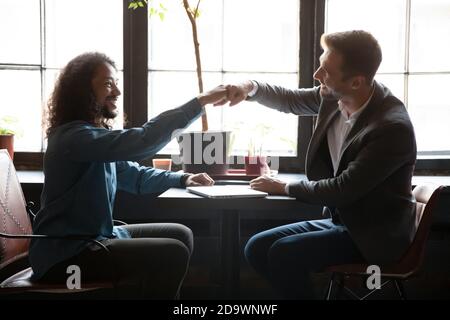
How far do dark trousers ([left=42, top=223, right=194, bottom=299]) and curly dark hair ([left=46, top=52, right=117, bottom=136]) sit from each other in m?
0.50

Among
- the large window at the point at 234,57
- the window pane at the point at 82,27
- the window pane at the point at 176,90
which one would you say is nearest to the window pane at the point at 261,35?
the large window at the point at 234,57

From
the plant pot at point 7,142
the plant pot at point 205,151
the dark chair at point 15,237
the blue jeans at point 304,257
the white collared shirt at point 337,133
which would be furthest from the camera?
the plant pot at point 7,142

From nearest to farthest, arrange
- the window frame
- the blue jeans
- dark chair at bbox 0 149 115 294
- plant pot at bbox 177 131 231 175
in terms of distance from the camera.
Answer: dark chair at bbox 0 149 115 294
the blue jeans
plant pot at bbox 177 131 231 175
the window frame

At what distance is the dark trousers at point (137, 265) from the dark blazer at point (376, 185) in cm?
53

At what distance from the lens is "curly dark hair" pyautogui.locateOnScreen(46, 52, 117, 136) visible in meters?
2.12

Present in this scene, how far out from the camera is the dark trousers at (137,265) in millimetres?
2014

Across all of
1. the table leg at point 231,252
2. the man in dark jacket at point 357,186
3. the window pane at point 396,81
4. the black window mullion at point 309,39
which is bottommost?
the table leg at point 231,252

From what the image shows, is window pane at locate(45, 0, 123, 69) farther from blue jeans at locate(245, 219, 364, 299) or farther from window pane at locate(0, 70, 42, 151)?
blue jeans at locate(245, 219, 364, 299)

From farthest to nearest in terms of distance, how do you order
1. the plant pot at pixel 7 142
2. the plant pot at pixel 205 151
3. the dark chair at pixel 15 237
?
1. the plant pot at pixel 7 142
2. the plant pot at pixel 205 151
3. the dark chair at pixel 15 237

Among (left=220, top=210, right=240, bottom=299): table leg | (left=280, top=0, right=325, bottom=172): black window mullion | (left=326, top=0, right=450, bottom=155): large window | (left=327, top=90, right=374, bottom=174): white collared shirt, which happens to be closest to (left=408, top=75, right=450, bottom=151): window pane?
(left=326, top=0, right=450, bottom=155): large window

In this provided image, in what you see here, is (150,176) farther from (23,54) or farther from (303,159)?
(23,54)

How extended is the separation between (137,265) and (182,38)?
163 centimetres

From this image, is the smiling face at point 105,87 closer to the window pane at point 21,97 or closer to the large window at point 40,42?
the large window at point 40,42

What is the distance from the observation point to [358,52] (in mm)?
2164
